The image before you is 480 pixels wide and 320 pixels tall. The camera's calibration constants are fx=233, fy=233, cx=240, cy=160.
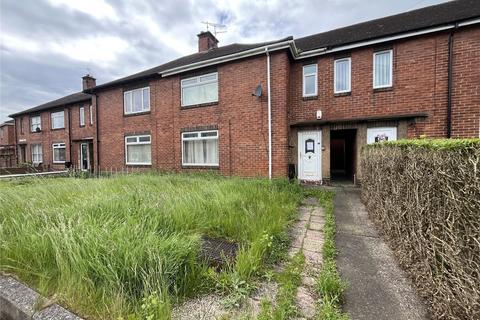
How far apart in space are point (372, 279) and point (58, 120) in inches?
879

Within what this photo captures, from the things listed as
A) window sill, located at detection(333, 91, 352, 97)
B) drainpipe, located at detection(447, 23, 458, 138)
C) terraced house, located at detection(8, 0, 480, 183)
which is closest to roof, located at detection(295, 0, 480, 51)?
terraced house, located at detection(8, 0, 480, 183)

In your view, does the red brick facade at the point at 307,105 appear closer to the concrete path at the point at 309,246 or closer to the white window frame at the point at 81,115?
the concrete path at the point at 309,246

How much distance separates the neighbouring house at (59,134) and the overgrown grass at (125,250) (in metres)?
13.1

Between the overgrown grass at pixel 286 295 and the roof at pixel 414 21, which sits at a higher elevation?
the roof at pixel 414 21

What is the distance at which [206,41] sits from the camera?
44.9 ft

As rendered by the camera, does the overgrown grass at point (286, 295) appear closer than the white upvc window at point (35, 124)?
Yes

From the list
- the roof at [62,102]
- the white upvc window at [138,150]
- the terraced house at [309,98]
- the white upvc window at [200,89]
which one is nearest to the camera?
the terraced house at [309,98]

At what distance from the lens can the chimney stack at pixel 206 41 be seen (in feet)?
44.7

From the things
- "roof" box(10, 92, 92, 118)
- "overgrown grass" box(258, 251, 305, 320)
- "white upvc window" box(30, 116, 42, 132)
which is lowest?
"overgrown grass" box(258, 251, 305, 320)

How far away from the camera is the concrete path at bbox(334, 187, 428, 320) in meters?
2.12

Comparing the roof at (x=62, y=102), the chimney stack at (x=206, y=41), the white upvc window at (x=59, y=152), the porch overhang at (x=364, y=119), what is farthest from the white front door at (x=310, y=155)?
the white upvc window at (x=59, y=152)

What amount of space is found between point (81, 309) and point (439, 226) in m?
3.14

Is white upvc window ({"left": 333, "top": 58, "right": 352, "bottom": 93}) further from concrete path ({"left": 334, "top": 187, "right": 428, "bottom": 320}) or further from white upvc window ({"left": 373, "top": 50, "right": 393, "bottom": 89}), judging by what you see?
concrete path ({"left": 334, "top": 187, "right": 428, "bottom": 320})

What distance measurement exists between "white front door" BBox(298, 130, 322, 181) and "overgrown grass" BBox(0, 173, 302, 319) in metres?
5.41
